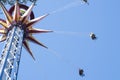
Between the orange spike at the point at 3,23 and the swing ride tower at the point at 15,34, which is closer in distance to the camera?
the swing ride tower at the point at 15,34

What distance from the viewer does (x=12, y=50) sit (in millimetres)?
15758

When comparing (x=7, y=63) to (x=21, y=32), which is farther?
(x=21, y=32)

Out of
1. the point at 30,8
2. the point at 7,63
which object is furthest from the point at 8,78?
the point at 30,8

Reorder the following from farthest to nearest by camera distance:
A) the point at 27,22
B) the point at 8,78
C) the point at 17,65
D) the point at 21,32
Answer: the point at 27,22 < the point at 21,32 < the point at 17,65 < the point at 8,78

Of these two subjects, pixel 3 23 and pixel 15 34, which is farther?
pixel 3 23

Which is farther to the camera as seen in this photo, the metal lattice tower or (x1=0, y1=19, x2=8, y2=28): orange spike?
(x1=0, y1=19, x2=8, y2=28): orange spike

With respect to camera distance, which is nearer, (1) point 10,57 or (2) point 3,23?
(1) point 10,57

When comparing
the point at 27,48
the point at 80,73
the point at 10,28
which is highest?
the point at 10,28

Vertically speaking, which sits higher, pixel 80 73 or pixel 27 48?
pixel 27 48

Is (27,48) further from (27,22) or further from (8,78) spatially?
(8,78)

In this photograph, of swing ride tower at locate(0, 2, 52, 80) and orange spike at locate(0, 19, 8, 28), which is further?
orange spike at locate(0, 19, 8, 28)

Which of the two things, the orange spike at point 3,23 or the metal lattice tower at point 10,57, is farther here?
the orange spike at point 3,23

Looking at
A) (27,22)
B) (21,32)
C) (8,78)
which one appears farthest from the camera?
(27,22)

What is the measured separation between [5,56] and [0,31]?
21.2ft
